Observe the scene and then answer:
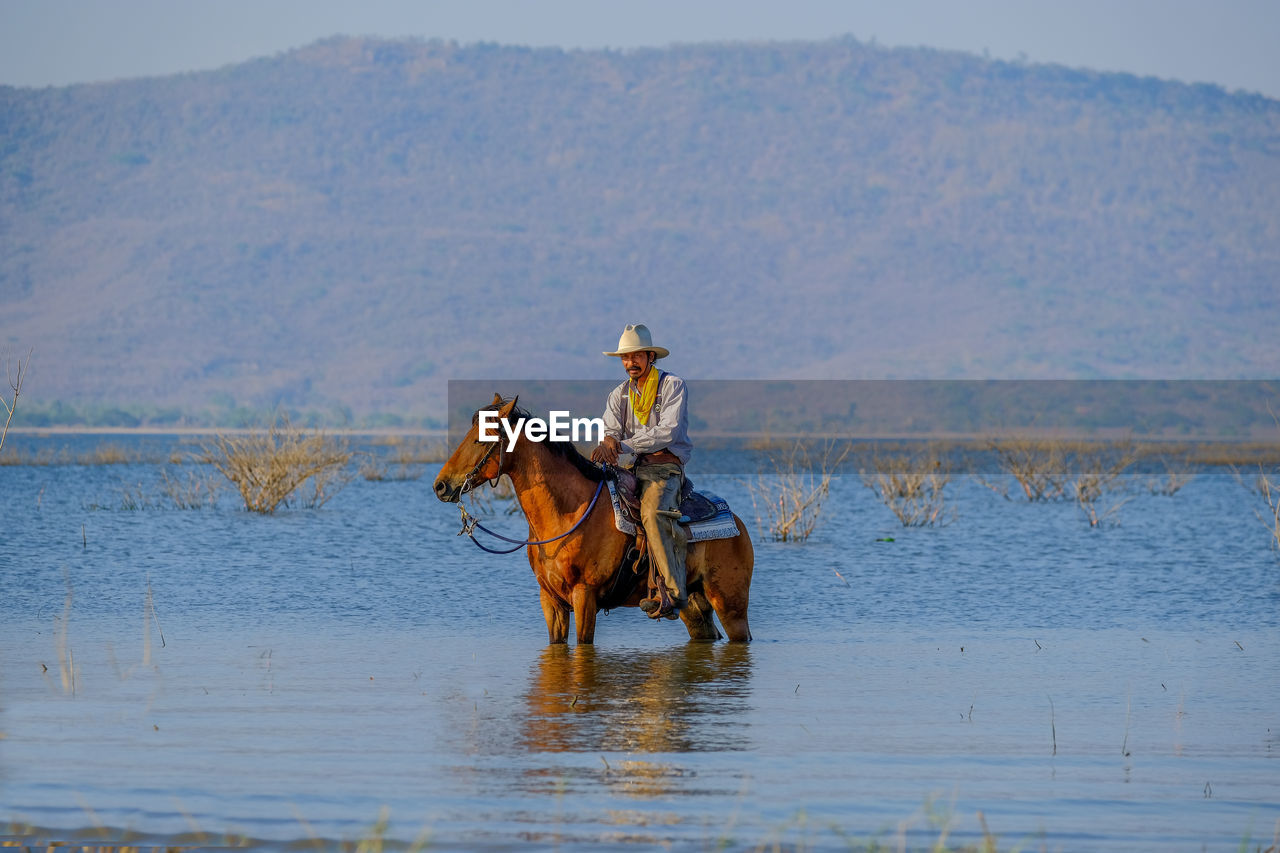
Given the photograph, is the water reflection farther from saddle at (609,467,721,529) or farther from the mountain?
the mountain

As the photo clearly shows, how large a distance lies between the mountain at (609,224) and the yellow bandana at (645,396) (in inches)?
3727

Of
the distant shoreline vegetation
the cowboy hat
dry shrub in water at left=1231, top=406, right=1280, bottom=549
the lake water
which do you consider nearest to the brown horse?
the lake water

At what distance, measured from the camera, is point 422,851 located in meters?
6.30

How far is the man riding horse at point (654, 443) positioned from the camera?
34.3ft

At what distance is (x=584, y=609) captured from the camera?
10867 millimetres

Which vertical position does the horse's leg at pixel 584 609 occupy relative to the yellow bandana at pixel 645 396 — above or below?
below

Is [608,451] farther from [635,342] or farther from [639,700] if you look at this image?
[639,700]

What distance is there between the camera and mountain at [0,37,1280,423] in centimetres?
11275

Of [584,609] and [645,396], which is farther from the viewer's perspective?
[584,609]

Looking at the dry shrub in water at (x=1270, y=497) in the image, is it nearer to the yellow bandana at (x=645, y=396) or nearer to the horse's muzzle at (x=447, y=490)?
the yellow bandana at (x=645, y=396)

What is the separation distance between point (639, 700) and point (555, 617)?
172cm

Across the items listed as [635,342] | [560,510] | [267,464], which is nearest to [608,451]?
[560,510]

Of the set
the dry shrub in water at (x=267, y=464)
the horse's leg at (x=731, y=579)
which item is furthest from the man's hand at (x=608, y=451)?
the dry shrub in water at (x=267, y=464)

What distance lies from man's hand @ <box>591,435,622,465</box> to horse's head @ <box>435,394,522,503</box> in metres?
0.56
